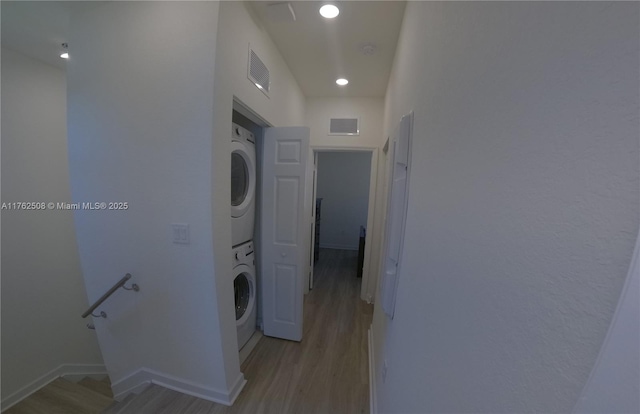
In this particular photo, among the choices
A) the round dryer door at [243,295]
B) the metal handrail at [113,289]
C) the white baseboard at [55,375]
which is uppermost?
the metal handrail at [113,289]

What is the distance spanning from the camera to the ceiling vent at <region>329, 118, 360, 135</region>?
2.88 metres

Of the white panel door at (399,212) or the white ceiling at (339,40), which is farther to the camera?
the white ceiling at (339,40)

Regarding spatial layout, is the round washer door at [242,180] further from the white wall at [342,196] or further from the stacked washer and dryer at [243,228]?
the white wall at [342,196]

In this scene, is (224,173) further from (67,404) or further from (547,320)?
(67,404)

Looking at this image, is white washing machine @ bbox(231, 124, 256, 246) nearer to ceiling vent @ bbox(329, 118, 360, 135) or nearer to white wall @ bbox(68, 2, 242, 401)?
white wall @ bbox(68, 2, 242, 401)

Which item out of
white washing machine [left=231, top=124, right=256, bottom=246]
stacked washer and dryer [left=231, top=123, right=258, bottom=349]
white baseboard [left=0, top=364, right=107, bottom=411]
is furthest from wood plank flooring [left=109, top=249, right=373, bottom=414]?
white baseboard [left=0, top=364, right=107, bottom=411]

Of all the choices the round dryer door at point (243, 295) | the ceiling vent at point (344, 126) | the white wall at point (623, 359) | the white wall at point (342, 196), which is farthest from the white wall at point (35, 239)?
the white wall at point (342, 196)

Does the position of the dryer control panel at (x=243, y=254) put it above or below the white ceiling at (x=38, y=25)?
below

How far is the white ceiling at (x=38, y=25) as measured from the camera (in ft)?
4.70

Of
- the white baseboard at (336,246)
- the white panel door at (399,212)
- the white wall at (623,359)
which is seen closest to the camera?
the white wall at (623,359)

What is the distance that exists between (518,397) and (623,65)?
0.44 metres

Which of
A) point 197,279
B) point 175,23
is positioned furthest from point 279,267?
point 175,23

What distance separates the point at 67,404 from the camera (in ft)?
6.08

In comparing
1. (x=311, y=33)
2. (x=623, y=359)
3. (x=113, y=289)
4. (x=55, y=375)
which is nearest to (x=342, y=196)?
(x=311, y=33)
